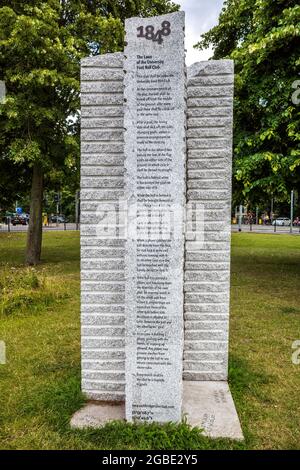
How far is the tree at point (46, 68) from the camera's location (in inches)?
504

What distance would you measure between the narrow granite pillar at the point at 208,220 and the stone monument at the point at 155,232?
1 centimetres

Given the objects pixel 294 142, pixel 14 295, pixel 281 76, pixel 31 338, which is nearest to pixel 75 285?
pixel 14 295

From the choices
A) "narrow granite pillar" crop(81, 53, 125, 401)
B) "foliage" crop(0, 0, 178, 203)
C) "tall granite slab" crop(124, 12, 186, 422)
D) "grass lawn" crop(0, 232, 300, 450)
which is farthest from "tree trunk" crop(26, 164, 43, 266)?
"tall granite slab" crop(124, 12, 186, 422)

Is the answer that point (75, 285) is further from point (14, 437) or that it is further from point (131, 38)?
point (131, 38)

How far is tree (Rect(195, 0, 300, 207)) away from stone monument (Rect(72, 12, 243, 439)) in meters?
6.02

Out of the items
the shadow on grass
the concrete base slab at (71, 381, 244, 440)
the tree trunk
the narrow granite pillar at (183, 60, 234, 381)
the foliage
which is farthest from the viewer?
the tree trunk

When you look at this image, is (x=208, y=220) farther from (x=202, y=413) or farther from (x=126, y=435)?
(x=126, y=435)

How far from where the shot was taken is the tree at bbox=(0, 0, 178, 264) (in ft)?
42.0

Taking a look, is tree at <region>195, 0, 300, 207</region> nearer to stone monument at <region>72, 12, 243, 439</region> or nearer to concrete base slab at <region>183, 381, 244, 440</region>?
stone monument at <region>72, 12, 243, 439</region>

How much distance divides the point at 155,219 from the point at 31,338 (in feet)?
13.2

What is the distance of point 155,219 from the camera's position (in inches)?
162

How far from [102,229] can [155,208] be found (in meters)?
0.96

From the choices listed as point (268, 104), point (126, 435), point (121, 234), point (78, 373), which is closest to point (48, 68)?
point (268, 104)

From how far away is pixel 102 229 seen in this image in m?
4.85
